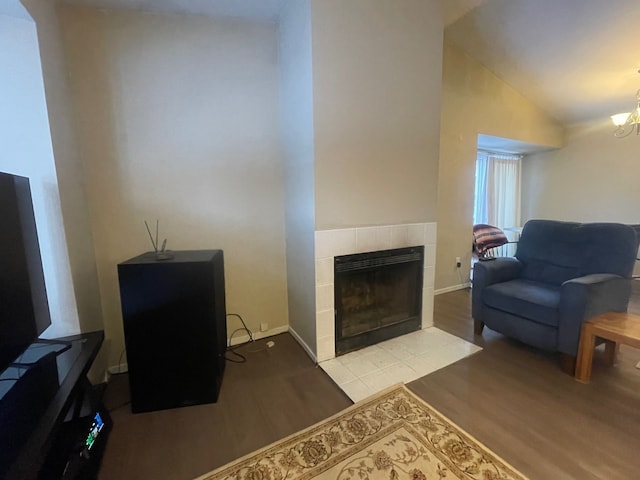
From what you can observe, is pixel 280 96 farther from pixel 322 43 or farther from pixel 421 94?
pixel 421 94

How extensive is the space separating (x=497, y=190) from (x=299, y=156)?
12.9ft

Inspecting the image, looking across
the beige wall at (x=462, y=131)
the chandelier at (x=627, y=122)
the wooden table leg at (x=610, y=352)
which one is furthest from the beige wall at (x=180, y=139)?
the chandelier at (x=627, y=122)

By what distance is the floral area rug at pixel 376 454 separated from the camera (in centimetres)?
128

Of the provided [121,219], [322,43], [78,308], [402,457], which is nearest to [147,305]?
[78,308]

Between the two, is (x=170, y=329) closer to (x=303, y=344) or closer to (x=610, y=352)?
(x=303, y=344)

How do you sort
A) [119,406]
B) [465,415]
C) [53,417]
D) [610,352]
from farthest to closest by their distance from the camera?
[610,352]
[119,406]
[465,415]
[53,417]

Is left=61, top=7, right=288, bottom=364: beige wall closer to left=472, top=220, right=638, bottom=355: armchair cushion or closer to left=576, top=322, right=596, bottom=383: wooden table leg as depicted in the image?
left=472, top=220, right=638, bottom=355: armchair cushion

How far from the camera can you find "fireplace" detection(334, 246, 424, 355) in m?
2.24

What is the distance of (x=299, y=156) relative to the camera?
215 centimetres

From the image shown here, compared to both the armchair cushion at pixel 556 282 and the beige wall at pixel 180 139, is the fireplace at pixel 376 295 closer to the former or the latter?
the armchair cushion at pixel 556 282

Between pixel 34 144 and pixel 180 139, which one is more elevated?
pixel 180 139

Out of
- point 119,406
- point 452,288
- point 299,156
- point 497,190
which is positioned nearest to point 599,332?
point 452,288

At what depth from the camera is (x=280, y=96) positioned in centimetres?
238

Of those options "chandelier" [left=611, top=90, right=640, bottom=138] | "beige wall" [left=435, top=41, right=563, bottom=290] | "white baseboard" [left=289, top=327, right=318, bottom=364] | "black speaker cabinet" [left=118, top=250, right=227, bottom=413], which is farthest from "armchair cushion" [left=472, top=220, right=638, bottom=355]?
"black speaker cabinet" [left=118, top=250, right=227, bottom=413]
